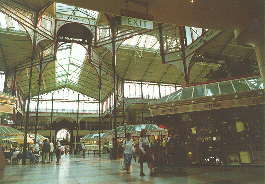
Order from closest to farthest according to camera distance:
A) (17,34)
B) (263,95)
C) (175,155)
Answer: (263,95)
(175,155)
(17,34)

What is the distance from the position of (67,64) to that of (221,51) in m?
23.3

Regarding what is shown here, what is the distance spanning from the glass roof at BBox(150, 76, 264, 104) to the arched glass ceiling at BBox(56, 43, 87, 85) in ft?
68.8

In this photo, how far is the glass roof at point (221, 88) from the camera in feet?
23.9

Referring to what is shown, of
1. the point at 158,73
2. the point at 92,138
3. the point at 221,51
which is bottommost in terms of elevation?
the point at 92,138

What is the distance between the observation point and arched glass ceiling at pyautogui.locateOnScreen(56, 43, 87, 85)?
27509 mm

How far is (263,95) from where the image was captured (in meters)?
6.53

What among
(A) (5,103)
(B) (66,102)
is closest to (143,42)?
(A) (5,103)

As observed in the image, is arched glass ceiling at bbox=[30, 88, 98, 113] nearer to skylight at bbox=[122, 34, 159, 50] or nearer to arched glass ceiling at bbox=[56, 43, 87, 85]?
arched glass ceiling at bbox=[56, 43, 87, 85]

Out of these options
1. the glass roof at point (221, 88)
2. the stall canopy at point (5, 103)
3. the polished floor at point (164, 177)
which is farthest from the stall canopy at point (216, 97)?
the stall canopy at point (5, 103)

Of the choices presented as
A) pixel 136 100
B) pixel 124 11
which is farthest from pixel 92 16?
pixel 124 11

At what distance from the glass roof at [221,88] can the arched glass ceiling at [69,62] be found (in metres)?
21.0

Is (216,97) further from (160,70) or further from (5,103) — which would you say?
(160,70)

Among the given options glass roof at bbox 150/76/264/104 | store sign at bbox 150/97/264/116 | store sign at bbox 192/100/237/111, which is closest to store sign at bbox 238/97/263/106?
store sign at bbox 150/97/264/116

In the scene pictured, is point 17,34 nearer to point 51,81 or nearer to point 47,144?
point 47,144
